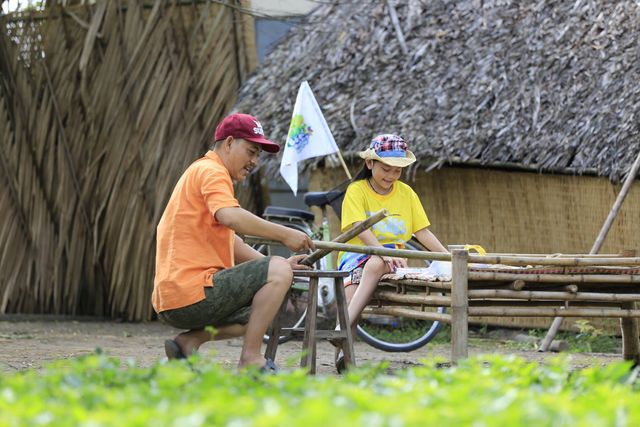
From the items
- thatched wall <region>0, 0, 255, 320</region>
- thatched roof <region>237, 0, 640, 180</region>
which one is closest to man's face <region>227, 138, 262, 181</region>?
thatched roof <region>237, 0, 640, 180</region>

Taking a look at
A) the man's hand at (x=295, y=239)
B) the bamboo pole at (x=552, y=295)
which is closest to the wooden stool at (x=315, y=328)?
the man's hand at (x=295, y=239)

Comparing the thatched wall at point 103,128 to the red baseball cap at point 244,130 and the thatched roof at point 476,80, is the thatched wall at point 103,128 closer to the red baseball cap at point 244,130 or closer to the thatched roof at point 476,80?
the thatched roof at point 476,80

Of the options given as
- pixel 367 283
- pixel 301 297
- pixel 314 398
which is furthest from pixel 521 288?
pixel 301 297

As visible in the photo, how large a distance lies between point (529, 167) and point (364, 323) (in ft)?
5.49

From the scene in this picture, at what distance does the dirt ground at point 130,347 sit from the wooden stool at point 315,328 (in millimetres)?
365

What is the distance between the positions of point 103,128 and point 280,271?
5208 millimetres

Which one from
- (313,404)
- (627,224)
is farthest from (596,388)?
(627,224)

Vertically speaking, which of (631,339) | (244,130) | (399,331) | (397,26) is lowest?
(399,331)

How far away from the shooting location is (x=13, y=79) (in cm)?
970

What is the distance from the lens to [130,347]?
7.54 m

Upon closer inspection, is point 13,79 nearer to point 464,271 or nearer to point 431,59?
point 431,59

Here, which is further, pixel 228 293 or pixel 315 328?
pixel 315 328

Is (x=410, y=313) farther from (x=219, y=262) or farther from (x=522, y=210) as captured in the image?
(x=522, y=210)

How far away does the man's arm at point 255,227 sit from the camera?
4.62 m
